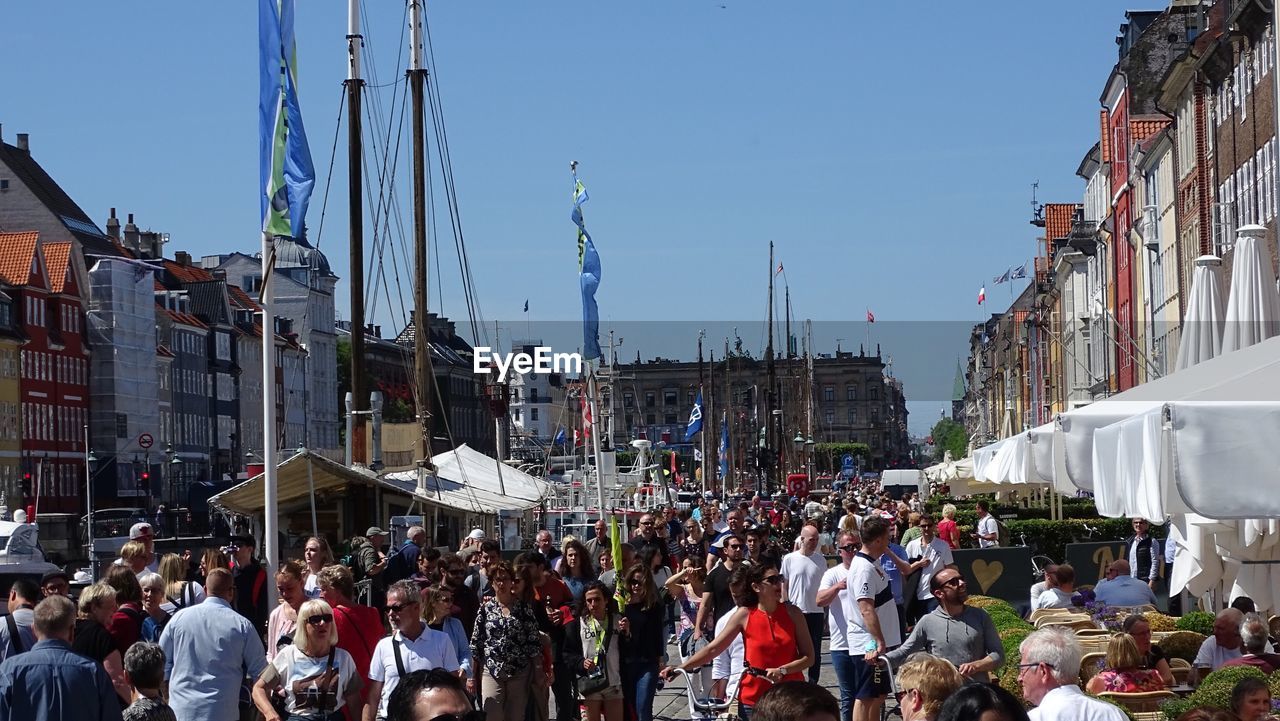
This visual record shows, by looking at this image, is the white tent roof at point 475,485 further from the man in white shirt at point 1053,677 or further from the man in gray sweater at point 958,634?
→ the man in white shirt at point 1053,677

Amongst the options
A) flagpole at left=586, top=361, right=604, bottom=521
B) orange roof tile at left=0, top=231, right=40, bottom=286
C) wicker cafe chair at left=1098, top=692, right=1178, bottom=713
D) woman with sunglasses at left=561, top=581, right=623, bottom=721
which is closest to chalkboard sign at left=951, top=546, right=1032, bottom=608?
flagpole at left=586, top=361, right=604, bottom=521

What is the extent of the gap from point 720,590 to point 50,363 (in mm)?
80781

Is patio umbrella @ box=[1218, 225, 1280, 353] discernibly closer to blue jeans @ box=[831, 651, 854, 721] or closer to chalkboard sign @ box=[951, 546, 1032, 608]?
blue jeans @ box=[831, 651, 854, 721]

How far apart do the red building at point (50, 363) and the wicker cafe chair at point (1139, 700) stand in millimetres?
77763

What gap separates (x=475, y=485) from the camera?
38594 millimetres

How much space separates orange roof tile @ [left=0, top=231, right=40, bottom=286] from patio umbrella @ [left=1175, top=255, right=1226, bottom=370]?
76731mm

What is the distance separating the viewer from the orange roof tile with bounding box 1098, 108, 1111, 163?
70.7 m

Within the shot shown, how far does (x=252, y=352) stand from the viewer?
126125 mm

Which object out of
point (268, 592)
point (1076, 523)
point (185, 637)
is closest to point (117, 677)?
point (185, 637)

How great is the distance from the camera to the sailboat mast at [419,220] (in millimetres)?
34031

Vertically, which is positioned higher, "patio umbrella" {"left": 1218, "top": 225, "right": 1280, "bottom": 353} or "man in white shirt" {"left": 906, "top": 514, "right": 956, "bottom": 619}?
"patio umbrella" {"left": 1218, "top": 225, "right": 1280, "bottom": 353}

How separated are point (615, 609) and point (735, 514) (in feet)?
47.7

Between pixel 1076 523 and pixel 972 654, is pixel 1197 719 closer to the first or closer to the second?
pixel 972 654

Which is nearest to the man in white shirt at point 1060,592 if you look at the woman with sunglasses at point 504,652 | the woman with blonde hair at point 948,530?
the woman with sunglasses at point 504,652
